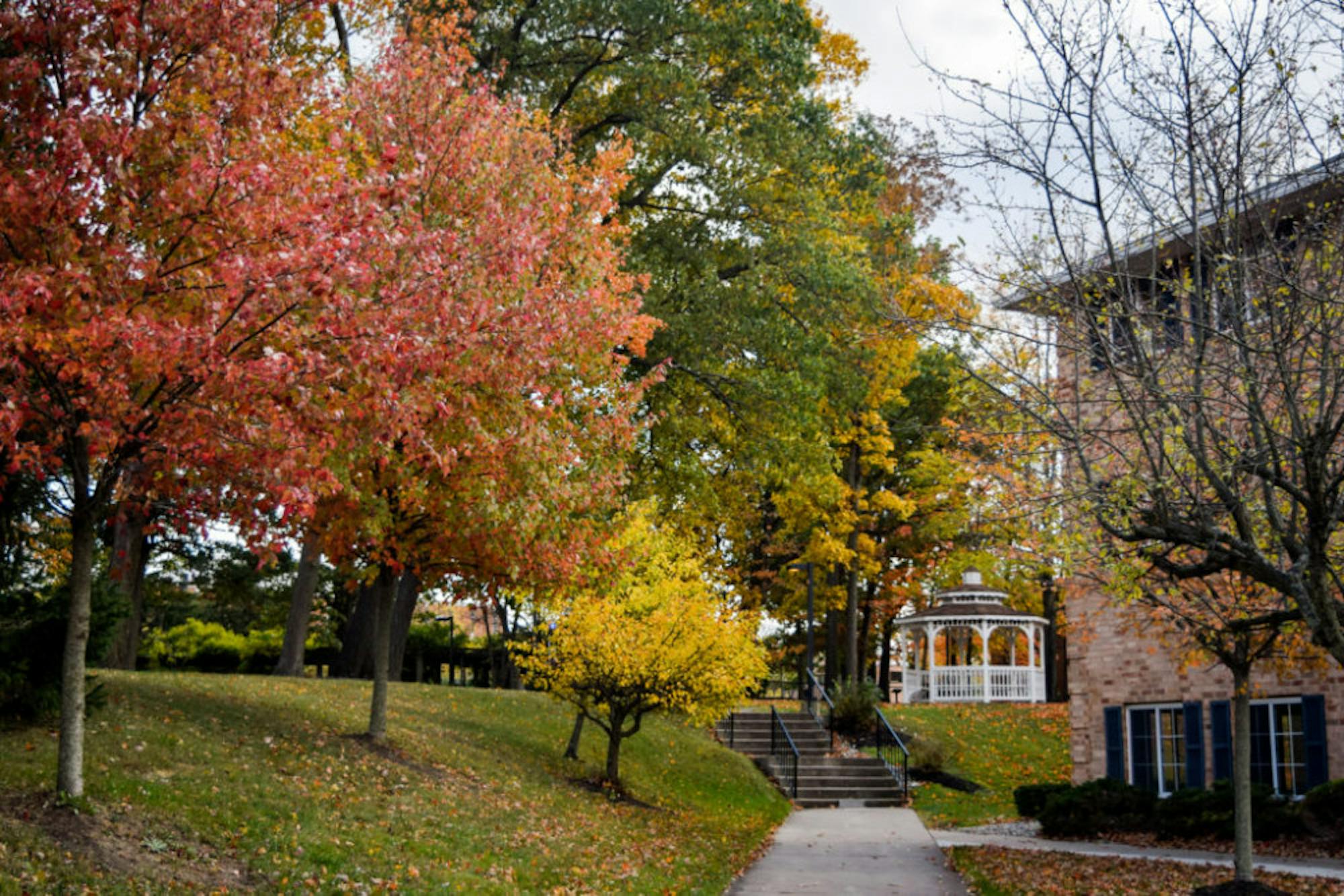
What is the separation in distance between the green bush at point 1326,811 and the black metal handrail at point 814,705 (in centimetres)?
1112

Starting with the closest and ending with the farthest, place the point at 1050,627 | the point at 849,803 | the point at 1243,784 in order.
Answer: the point at 1243,784 < the point at 849,803 < the point at 1050,627

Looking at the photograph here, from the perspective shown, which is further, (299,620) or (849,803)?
(849,803)

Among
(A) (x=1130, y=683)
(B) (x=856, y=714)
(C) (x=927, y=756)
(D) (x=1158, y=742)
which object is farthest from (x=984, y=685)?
(D) (x=1158, y=742)

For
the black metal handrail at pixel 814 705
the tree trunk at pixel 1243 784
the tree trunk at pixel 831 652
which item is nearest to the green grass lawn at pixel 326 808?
the tree trunk at pixel 1243 784

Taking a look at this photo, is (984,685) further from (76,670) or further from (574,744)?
(76,670)

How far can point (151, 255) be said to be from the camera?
8250mm

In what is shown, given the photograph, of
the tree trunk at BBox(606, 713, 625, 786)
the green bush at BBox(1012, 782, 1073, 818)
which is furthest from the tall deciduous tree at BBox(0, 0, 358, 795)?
the green bush at BBox(1012, 782, 1073, 818)

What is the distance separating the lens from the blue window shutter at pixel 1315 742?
16.4 m

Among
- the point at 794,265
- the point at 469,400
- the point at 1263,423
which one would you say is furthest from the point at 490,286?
the point at 794,265

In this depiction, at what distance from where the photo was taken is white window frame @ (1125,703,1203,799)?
62.1 feet

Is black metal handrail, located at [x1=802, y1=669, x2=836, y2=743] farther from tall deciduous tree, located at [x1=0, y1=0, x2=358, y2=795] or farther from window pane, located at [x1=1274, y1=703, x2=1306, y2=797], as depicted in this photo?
tall deciduous tree, located at [x1=0, y1=0, x2=358, y2=795]

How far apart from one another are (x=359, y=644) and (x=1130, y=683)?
13.2 meters

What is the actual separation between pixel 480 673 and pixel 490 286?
22.7 meters

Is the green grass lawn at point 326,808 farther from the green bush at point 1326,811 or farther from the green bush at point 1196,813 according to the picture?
the green bush at point 1326,811
